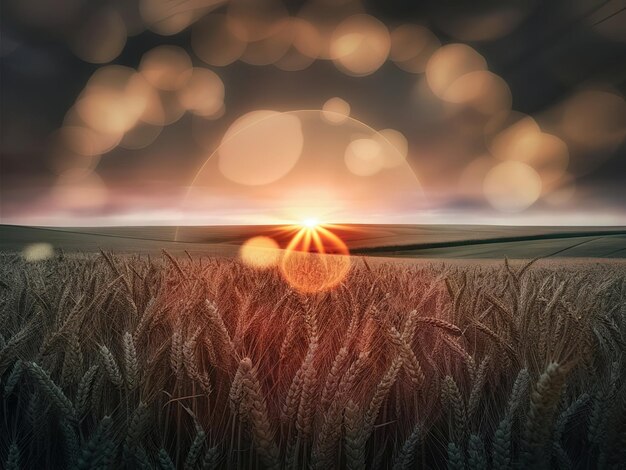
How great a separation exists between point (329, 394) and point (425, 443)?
0.27 m

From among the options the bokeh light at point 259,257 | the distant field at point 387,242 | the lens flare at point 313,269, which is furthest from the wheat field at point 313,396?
the distant field at point 387,242

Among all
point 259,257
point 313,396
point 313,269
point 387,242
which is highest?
point 387,242

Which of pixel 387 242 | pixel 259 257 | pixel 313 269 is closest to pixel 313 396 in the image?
pixel 313 269

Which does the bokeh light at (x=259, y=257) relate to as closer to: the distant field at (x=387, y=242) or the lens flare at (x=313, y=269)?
the lens flare at (x=313, y=269)

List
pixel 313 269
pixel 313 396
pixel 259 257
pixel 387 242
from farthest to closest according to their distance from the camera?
pixel 387 242 → pixel 259 257 → pixel 313 269 → pixel 313 396

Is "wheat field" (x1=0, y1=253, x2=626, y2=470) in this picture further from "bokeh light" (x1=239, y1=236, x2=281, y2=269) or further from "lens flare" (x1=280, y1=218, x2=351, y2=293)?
"bokeh light" (x1=239, y1=236, x2=281, y2=269)

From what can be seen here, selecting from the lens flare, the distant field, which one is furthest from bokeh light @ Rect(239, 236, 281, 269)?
the distant field

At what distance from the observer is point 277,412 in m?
0.96

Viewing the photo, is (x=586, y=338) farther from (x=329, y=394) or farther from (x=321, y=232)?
(x=321, y=232)

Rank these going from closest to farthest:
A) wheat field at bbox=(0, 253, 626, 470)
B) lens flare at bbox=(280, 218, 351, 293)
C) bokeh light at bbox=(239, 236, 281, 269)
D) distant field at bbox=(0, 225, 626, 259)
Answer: wheat field at bbox=(0, 253, 626, 470), lens flare at bbox=(280, 218, 351, 293), bokeh light at bbox=(239, 236, 281, 269), distant field at bbox=(0, 225, 626, 259)

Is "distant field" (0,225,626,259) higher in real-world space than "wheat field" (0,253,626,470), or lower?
higher

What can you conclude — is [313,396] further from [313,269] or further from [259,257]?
[259,257]

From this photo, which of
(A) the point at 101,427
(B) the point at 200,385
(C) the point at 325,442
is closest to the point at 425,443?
(C) the point at 325,442

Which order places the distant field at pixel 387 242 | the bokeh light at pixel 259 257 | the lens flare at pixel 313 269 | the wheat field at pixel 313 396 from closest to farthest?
the wheat field at pixel 313 396
the lens flare at pixel 313 269
the bokeh light at pixel 259 257
the distant field at pixel 387 242
